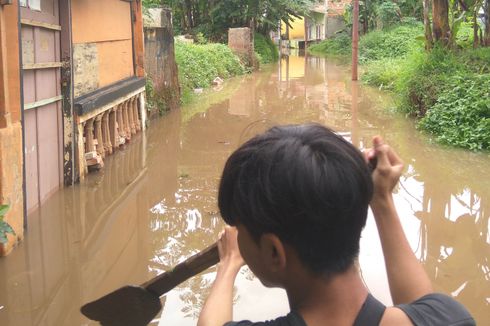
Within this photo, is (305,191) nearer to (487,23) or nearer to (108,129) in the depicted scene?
(108,129)

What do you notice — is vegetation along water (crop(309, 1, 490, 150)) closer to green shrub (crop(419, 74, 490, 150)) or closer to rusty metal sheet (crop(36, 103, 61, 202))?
green shrub (crop(419, 74, 490, 150))

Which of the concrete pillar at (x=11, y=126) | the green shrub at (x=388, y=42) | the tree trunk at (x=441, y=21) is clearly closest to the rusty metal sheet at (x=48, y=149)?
the concrete pillar at (x=11, y=126)

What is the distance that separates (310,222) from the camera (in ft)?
3.69

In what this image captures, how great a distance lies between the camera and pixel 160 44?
1127 cm

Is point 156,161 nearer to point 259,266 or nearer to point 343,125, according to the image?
point 343,125

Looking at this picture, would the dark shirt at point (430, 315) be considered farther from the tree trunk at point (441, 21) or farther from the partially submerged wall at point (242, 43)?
the partially submerged wall at point (242, 43)

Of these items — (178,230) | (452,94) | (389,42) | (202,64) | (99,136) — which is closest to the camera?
(178,230)

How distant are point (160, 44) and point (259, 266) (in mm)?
10448

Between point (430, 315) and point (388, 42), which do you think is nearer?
point (430, 315)

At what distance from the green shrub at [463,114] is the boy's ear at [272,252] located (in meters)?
7.36

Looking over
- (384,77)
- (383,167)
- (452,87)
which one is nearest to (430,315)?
(383,167)

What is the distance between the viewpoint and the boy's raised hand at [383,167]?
1.33 m

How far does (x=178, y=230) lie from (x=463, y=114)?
5.12m

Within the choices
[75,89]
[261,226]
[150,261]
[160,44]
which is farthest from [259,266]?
[160,44]
